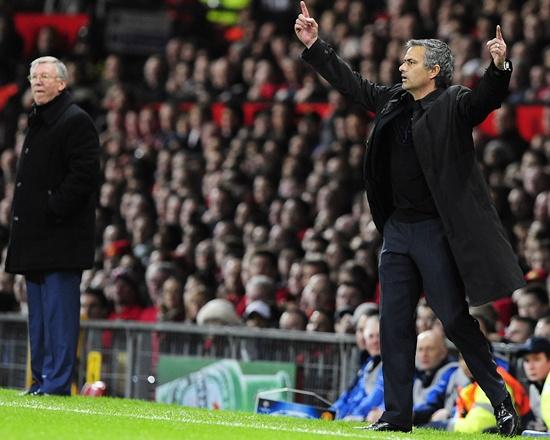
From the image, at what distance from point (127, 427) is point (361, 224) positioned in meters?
8.24

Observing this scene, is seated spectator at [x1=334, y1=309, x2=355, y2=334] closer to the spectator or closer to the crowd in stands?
the crowd in stands

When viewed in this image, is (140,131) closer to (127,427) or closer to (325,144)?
(325,144)

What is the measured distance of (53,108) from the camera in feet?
32.6

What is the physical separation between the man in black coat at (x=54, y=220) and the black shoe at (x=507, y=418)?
2.95 m

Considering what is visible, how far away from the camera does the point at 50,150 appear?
984cm

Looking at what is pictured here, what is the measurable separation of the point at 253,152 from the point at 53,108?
8.64m

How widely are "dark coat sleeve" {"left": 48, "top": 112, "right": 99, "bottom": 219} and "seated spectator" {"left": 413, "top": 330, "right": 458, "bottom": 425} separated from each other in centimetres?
275

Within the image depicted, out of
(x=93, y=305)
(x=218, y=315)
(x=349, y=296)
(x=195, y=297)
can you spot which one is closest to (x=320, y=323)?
(x=349, y=296)

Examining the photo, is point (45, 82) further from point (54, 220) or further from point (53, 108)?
point (54, 220)

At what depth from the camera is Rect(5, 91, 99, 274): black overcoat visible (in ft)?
31.8

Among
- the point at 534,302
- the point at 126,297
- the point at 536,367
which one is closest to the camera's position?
the point at 536,367

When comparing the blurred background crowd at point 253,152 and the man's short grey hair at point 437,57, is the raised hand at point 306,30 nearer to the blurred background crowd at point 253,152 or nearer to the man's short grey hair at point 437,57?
the man's short grey hair at point 437,57

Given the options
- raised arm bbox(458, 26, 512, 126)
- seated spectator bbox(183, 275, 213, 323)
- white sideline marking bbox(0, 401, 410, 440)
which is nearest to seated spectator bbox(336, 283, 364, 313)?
seated spectator bbox(183, 275, 213, 323)

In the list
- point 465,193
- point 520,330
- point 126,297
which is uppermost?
point 465,193
